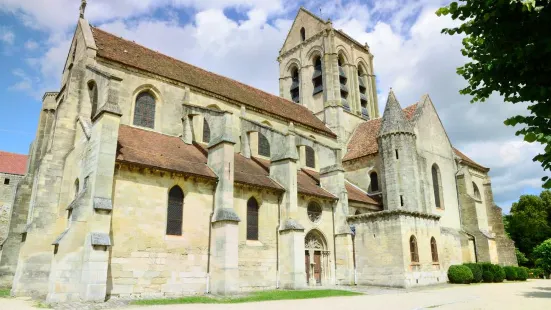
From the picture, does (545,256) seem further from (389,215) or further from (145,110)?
(145,110)

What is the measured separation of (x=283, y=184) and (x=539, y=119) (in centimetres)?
1417

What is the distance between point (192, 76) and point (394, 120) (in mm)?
12563

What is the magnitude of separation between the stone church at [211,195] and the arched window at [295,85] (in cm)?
661

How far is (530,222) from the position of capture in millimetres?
46312

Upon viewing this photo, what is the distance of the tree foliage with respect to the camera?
4597 cm

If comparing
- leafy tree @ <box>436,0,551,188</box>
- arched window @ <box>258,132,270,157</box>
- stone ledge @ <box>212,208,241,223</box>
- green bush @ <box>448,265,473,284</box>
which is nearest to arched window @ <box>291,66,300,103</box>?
arched window @ <box>258,132,270,157</box>

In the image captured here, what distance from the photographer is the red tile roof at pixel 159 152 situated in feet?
51.8

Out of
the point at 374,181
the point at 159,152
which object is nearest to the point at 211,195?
the point at 159,152

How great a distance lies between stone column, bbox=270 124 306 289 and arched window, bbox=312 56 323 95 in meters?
15.5

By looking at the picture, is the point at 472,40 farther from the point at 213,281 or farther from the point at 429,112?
the point at 429,112

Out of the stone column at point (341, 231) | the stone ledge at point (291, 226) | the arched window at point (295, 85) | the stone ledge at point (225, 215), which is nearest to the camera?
the stone ledge at point (225, 215)

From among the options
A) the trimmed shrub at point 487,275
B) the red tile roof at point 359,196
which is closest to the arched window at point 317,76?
the red tile roof at point 359,196

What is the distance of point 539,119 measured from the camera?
649 centimetres

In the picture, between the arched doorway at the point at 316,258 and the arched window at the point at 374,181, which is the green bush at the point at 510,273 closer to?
the arched window at the point at 374,181
